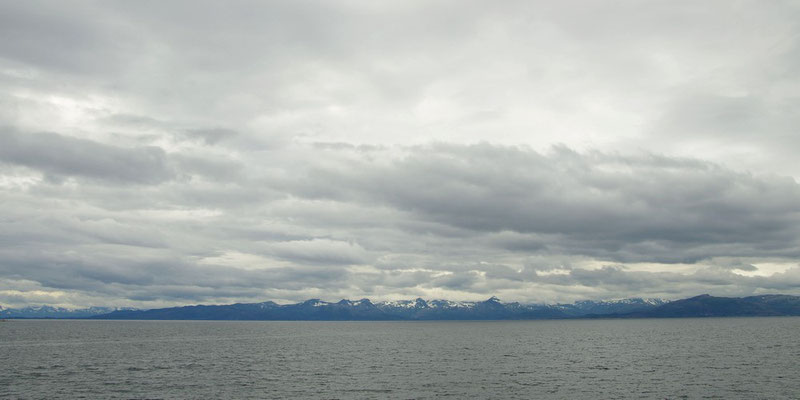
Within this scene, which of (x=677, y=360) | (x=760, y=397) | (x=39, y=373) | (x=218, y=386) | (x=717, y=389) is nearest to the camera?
(x=760, y=397)

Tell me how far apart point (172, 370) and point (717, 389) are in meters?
105

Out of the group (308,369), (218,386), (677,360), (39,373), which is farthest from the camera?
(677,360)

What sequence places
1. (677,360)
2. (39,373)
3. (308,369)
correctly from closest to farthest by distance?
(39,373)
(308,369)
(677,360)

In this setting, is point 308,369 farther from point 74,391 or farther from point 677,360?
point 677,360

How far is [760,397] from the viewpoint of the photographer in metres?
79.4

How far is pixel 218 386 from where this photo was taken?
9244 centimetres

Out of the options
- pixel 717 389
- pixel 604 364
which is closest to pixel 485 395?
pixel 717 389

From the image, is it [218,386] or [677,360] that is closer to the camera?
[218,386]

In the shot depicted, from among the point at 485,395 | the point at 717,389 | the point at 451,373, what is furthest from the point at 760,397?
the point at 451,373

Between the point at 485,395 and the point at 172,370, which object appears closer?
→ the point at 485,395

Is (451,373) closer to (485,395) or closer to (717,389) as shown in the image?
(485,395)

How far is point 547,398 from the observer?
81062 millimetres

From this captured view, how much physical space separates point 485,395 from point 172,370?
70.5 metres

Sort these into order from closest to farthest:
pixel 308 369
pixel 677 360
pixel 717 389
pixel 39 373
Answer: pixel 717 389
pixel 39 373
pixel 308 369
pixel 677 360
